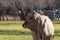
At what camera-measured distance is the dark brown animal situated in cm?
327

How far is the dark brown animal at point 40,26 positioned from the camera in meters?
3.27

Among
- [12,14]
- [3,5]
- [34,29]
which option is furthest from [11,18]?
[34,29]

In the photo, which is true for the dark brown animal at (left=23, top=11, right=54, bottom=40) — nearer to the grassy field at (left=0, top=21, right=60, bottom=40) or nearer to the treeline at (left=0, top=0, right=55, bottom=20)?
the grassy field at (left=0, top=21, right=60, bottom=40)

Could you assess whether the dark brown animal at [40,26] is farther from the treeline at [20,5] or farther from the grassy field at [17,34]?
the treeline at [20,5]

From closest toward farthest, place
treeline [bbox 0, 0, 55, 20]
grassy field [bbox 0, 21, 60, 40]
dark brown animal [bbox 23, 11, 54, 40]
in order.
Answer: dark brown animal [bbox 23, 11, 54, 40]
grassy field [bbox 0, 21, 60, 40]
treeline [bbox 0, 0, 55, 20]

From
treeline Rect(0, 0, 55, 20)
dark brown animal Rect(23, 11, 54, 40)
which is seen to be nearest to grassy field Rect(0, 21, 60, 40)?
dark brown animal Rect(23, 11, 54, 40)

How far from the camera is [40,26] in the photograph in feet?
10.7

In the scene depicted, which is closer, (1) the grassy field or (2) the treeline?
(1) the grassy field

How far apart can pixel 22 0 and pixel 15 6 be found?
2.54 meters

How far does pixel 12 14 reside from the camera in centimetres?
5991

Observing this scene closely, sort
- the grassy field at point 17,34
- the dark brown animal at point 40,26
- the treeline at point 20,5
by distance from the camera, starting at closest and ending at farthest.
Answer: the dark brown animal at point 40,26 → the grassy field at point 17,34 → the treeline at point 20,5

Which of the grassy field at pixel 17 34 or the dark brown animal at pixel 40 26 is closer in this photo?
the dark brown animal at pixel 40 26

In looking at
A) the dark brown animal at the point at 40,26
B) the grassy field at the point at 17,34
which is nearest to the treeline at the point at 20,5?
the grassy field at the point at 17,34

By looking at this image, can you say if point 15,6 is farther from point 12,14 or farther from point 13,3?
point 12,14
